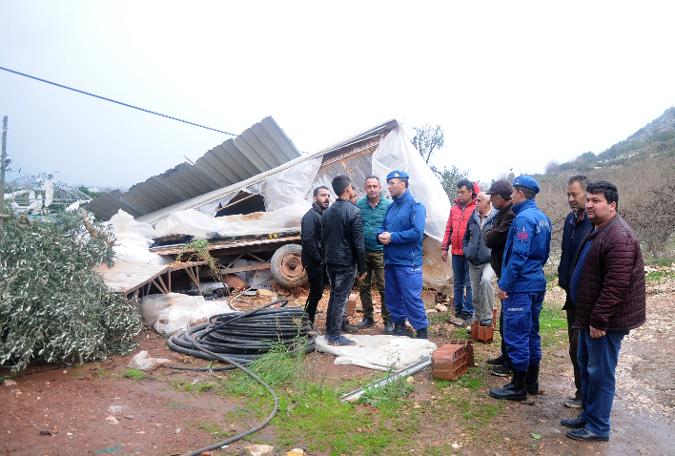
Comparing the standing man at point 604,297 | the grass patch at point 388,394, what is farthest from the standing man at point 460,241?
Answer: the standing man at point 604,297

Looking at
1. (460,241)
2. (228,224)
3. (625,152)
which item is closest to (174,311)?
(228,224)

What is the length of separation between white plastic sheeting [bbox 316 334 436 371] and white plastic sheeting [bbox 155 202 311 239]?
333 centimetres

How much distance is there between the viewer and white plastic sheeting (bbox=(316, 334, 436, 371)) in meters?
4.85

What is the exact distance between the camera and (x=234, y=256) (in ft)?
28.6

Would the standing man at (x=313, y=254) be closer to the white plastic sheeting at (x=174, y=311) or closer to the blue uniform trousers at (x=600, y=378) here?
the white plastic sheeting at (x=174, y=311)

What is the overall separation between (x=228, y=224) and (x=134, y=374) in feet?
14.2

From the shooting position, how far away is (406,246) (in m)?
5.55

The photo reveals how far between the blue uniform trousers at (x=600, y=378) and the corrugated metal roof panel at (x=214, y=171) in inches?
302

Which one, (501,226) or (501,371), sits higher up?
(501,226)

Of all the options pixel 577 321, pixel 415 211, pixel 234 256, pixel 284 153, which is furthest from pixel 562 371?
pixel 284 153

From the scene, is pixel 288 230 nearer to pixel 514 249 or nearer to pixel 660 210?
pixel 514 249

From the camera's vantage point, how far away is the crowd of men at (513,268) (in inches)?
128

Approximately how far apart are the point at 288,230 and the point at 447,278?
2.78 m

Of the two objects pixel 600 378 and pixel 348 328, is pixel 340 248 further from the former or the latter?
pixel 600 378
